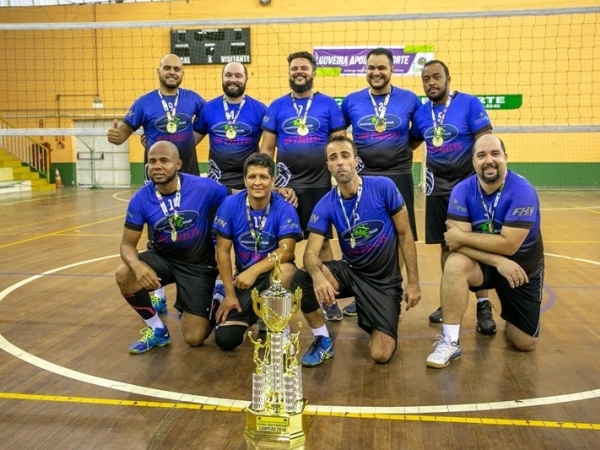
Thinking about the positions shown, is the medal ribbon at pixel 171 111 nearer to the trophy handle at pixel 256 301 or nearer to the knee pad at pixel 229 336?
the knee pad at pixel 229 336

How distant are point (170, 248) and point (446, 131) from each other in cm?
220

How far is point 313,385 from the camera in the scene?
3.57 metres

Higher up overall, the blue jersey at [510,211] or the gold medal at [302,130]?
the gold medal at [302,130]

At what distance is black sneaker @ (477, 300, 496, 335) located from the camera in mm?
4573

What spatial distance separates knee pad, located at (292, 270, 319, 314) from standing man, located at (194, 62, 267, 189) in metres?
1.34

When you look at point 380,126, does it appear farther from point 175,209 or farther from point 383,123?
point 175,209

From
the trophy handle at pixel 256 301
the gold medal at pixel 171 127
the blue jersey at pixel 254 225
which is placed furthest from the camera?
the gold medal at pixel 171 127

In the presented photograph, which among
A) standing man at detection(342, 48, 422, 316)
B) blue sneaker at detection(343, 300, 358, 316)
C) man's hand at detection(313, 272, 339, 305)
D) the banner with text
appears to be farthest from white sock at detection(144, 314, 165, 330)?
the banner with text

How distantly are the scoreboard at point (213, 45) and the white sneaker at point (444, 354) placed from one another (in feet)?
52.2

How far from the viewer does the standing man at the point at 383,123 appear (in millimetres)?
4863

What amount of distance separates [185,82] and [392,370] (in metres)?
16.6

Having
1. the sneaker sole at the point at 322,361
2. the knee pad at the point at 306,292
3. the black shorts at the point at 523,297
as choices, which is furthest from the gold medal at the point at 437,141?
the sneaker sole at the point at 322,361

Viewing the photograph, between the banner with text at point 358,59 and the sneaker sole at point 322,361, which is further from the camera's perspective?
the banner with text at point 358,59

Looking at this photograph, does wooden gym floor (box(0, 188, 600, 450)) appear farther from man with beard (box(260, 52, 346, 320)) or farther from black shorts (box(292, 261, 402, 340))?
man with beard (box(260, 52, 346, 320))
